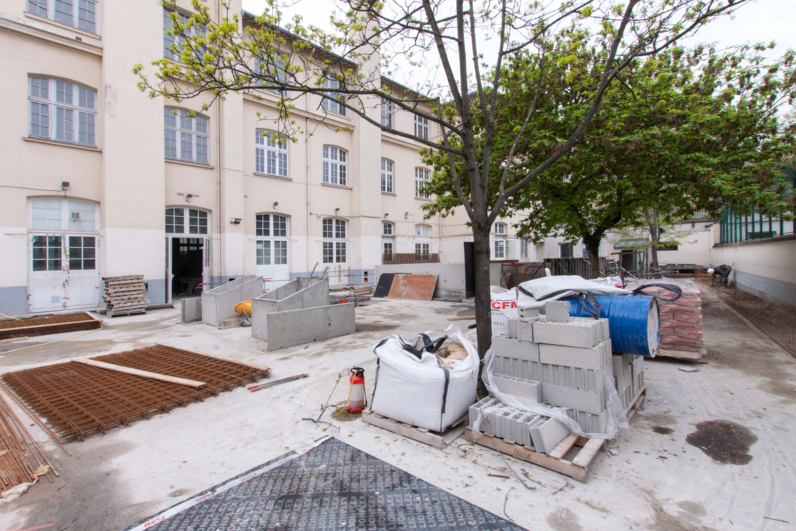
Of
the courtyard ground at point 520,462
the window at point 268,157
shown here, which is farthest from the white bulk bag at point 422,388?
the window at point 268,157

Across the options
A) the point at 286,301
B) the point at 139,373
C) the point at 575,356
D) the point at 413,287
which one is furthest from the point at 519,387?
the point at 413,287

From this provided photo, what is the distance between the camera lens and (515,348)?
4.03 metres

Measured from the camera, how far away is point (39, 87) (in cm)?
1278

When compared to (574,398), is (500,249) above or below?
above

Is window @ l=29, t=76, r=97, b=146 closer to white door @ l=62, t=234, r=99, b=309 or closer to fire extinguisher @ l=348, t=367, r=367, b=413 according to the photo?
white door @ l=62, t=234, r=99, b=309

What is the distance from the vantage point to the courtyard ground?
9.43 feet

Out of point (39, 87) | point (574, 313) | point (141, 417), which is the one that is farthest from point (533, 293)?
point (39, 87)

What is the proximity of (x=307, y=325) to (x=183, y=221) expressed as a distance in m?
10.1

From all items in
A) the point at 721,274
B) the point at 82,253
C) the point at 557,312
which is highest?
the point at 82,253

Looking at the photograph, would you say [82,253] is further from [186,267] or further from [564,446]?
[564,446]

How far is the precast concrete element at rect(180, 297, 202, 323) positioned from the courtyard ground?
6.47 metres

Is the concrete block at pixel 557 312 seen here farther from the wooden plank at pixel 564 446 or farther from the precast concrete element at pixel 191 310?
the precast concrete element at pixel 191 310

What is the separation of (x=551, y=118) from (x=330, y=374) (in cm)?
820

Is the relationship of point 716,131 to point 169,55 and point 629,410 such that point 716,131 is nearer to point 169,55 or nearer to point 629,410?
point 629,410
